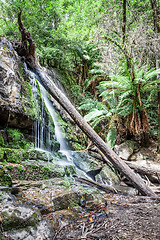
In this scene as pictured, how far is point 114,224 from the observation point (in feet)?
5.45

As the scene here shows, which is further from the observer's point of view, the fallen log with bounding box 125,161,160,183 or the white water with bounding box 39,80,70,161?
the white water with bounding box 39,80,70,161

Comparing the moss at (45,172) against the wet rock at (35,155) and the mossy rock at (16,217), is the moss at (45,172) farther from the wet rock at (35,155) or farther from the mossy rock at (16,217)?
the mossy rock at (16,217)

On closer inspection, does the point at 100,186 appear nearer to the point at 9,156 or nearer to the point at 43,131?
the point at 9,156

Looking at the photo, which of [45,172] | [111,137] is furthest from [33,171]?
[111,137]

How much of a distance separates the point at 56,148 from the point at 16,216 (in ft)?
12.9

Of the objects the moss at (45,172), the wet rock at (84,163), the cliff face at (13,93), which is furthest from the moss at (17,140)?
the wet rock at (84,163)

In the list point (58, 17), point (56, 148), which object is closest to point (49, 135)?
point (56, 148)

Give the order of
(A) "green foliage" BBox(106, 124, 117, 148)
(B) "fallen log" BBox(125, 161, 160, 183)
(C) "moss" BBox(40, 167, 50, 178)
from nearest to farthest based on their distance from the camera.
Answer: (C) "moss" BBox(40, 167, 50, 178) < (B) "fallen log" BBox(125, 161, 160, 183) < (A) "green foliage" BBox(106, 124, 117, 148)

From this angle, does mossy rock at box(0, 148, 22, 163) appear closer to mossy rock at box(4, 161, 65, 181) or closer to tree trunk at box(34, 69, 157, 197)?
mossy rock at box(4, 161, 65, 181)

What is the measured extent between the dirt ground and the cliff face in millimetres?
3160

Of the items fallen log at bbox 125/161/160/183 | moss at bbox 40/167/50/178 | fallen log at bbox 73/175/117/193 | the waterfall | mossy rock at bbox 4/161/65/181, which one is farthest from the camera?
the waterfall

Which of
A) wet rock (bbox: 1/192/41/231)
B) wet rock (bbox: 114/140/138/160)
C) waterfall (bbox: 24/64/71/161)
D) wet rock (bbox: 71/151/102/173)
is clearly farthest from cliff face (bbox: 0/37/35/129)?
wet rock (bbox: 114/140/138/160)

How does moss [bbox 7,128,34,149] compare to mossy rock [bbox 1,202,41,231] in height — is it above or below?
above

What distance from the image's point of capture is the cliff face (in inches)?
154
